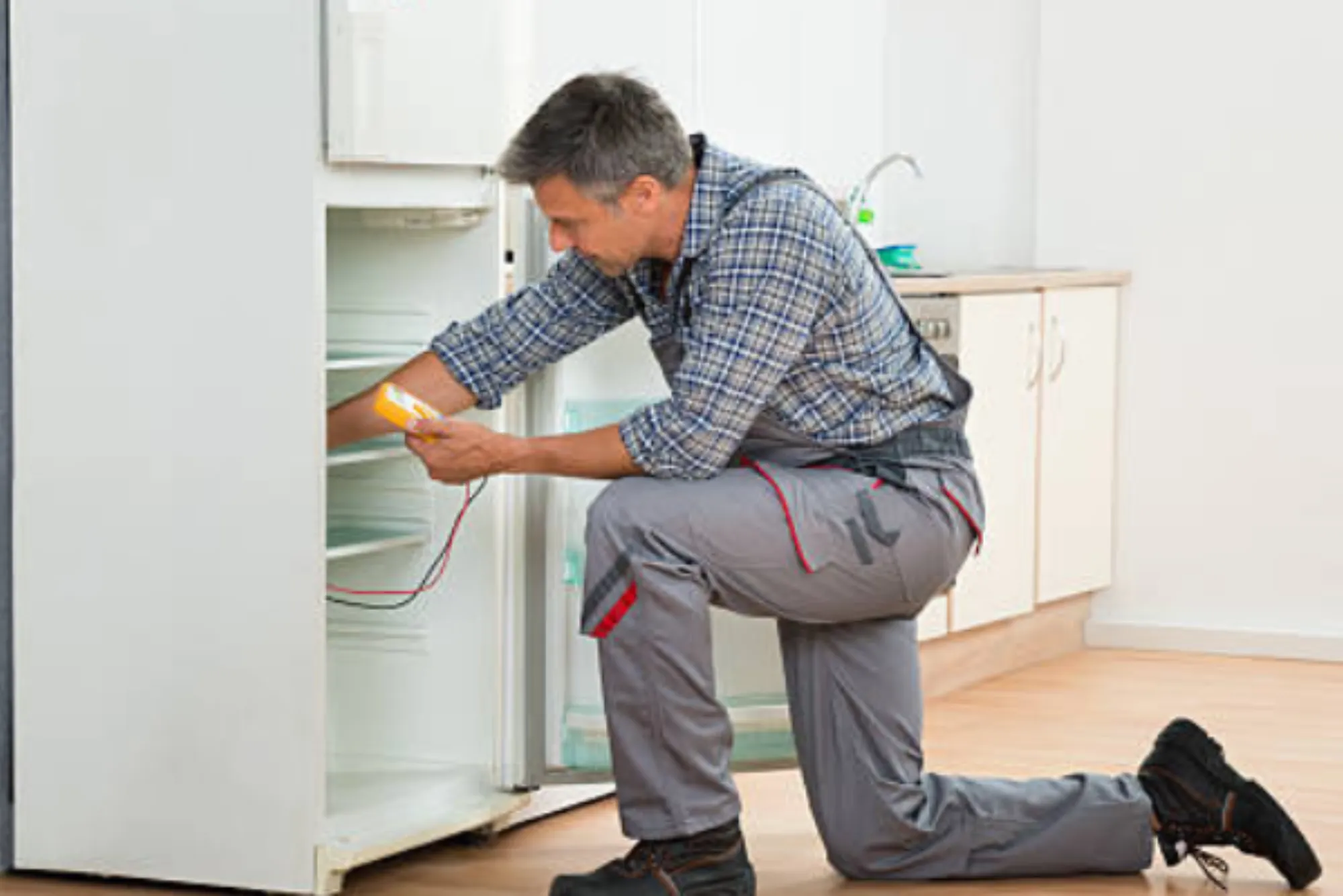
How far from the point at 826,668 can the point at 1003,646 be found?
6.83 feet

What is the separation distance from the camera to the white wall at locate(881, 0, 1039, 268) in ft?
19.0

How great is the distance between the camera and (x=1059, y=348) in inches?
210

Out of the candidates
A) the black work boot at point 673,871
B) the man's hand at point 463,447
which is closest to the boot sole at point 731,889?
the black work boot at point 673,871

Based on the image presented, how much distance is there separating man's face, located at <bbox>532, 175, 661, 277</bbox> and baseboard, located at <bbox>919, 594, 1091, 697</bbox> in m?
2.03

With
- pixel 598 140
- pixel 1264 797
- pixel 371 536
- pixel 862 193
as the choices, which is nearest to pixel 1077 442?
pixel 862 193

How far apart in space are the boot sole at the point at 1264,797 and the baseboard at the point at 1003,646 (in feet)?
5.21

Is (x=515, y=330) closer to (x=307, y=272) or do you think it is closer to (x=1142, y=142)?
(x=307, y=272)

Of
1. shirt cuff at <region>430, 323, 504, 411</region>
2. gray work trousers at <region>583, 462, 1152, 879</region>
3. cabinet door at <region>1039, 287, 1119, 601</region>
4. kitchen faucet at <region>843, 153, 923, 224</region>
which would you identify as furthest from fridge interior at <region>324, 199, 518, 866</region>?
cabinet door at <region>1039, 287, 1119, 601</region>

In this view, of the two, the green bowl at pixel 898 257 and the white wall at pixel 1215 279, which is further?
the white wall at pixel 1215 279

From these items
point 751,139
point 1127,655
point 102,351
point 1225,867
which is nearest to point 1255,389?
point 1127,655

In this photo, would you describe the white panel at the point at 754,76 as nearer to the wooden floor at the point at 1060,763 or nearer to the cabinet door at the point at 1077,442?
the cabinet door at the point at 1077,442

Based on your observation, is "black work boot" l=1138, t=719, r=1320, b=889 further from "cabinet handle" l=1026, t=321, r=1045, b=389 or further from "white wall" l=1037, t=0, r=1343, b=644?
"white wall" l=1037, t=0, r=1343, b=644

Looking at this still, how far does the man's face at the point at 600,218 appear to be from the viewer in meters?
2.96

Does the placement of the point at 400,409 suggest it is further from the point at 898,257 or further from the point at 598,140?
the point at 898,257
